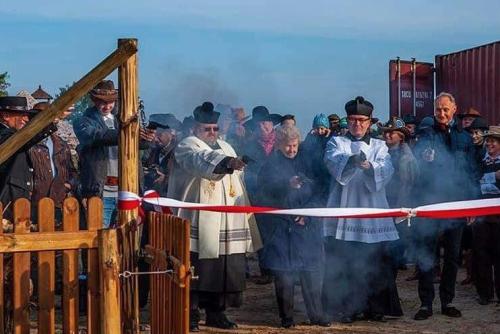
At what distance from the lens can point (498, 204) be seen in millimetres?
6078

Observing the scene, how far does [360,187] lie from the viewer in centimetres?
698


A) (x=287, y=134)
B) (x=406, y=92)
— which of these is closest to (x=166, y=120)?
(x=287, y=134)

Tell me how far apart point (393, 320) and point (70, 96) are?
4000 mm

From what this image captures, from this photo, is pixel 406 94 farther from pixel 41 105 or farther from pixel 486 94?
pixel 41 105

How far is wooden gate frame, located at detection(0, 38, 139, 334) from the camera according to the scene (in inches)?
179

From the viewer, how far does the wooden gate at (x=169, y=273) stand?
165 inches

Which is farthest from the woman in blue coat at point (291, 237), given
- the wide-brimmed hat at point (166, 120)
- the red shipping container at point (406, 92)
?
the red shipping container at point (406, 92)

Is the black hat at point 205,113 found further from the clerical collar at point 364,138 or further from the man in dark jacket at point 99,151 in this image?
the clerical collar at point 364,138

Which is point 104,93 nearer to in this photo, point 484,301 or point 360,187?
point 360,187

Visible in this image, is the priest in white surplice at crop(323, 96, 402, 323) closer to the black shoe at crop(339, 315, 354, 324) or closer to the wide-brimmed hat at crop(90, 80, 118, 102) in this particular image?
the black shoe at crop(339, 315, 354, 324)

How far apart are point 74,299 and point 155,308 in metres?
0.52

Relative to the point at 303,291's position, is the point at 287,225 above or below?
above

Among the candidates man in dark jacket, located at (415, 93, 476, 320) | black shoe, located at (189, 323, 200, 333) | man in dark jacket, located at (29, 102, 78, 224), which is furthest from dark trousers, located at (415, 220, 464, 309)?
man in dark jacket, located at (29, 102, 78, 224)

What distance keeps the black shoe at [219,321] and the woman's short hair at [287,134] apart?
5.51 ft
